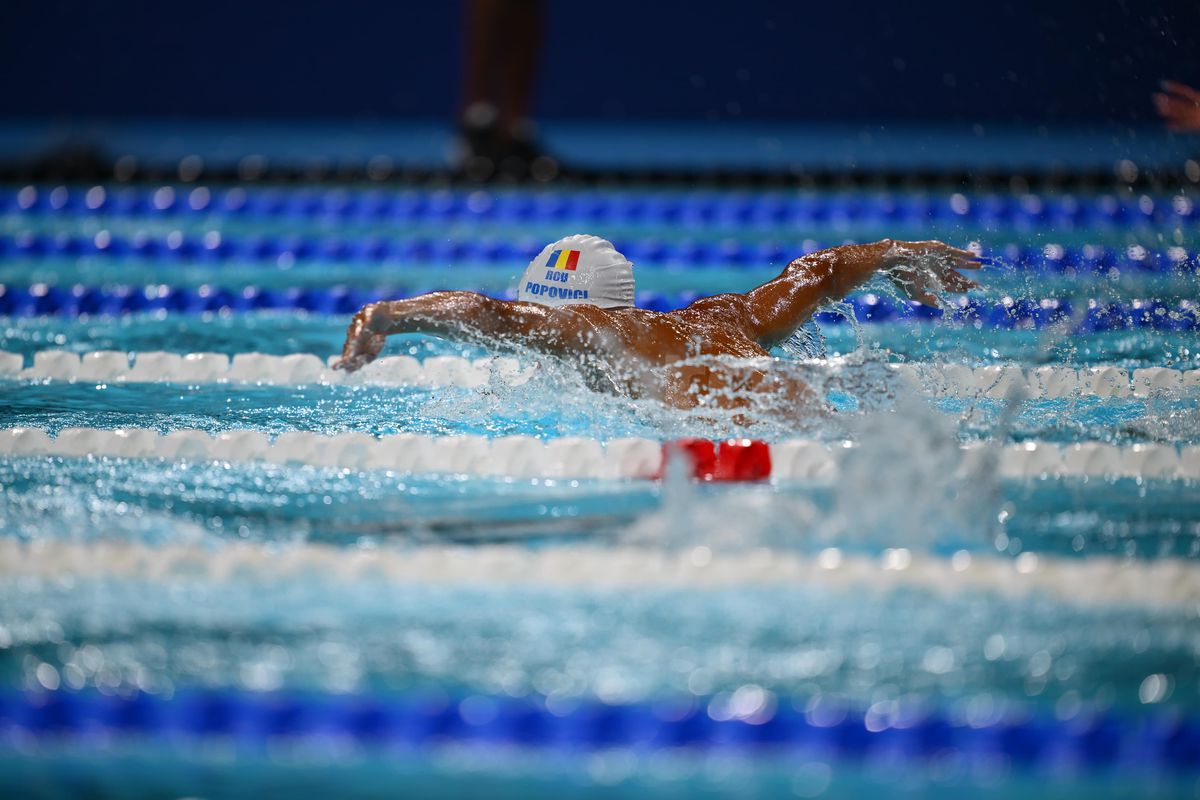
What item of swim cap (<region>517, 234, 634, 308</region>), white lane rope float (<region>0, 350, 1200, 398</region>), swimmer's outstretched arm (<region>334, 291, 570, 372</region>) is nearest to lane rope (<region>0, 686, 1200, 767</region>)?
swimmer's outstretched arm (<region>334, 291, 570, 372</region>)

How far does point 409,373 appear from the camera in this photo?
13.1 ft

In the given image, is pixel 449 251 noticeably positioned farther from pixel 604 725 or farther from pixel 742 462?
pixel 604 725

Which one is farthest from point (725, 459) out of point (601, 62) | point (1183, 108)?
point (601, 62)

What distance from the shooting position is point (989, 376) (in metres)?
3.86

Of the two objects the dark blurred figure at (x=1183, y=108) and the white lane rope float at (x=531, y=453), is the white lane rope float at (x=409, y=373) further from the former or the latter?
the dark blurred figure at (x=1183, y=108)

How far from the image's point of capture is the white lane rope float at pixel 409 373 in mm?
3727

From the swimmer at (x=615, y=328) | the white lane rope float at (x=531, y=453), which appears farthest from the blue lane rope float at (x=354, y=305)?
the white lane rope float at (x=531, y=453)

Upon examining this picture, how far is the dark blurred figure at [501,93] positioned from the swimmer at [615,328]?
3.73 meters

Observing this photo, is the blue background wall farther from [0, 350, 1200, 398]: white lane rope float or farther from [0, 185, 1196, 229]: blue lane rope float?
[0, 350, 1200, 398]: white lane rope float

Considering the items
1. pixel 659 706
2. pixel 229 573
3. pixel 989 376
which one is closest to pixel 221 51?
pixel 989 376

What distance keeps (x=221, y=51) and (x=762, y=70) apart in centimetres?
404

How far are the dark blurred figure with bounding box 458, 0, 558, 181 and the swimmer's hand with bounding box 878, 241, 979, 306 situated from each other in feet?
12.3

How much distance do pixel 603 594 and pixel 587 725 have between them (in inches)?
15.2

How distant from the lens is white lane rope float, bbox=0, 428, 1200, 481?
296 cm
